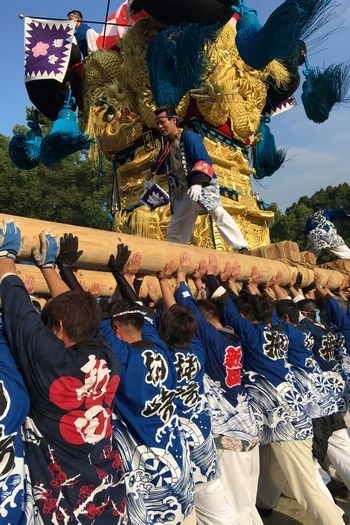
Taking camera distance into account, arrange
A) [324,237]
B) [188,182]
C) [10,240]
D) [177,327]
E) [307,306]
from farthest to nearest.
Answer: [324,237] → [188,182] → [307,306] → [177,327] → [10,240]

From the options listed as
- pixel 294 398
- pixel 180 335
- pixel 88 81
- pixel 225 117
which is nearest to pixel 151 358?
pixel 180 335

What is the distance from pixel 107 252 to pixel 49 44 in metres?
6.22

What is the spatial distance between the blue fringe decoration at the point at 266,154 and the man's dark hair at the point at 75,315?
8.57 meters

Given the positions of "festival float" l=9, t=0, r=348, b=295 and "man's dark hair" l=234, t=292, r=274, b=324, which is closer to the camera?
"man's dark hair" l=234, t=292, r=274, b=324

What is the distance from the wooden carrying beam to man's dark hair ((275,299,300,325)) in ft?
1.05

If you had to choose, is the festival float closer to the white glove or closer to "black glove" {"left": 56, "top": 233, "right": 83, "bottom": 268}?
the white glove

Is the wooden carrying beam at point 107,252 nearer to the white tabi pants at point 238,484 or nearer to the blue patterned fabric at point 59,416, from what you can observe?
the blue patterned fabric at point 59,416

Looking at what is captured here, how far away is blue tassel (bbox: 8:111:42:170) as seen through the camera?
30.8ft

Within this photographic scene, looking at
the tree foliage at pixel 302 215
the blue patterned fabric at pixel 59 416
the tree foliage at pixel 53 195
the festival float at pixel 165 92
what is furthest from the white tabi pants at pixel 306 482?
the tree foliage at pixel 302 215

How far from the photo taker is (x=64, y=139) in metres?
7.70

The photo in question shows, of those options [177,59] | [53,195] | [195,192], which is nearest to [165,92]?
[177,59]

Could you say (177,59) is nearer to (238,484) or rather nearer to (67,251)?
(67,251)

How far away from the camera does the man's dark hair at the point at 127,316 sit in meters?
2.46

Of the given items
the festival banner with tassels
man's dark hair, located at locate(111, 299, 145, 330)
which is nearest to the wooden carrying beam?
man's dark hair, located at locate(111, 299, 145, 330)
